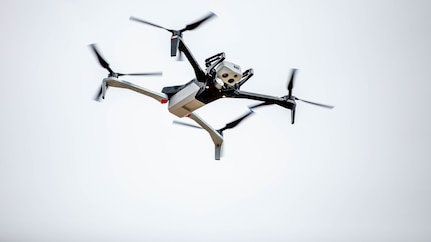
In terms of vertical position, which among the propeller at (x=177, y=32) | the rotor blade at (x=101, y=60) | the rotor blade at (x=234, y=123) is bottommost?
the rotor blade at (x=234, y=123)

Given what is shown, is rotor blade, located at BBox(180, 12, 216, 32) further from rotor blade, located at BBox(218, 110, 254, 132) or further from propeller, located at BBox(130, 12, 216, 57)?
rotor blade, located at BBox(218, 110, 254, 132)

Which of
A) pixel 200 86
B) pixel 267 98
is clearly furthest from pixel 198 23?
pixel 267 98

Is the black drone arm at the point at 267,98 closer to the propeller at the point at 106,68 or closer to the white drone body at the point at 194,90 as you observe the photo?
the white drone body at the point at 194,90

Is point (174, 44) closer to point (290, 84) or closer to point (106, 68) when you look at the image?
point (106, 68)

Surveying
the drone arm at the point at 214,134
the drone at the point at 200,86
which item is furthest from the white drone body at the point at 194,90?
the drone arm at the point at 214,134

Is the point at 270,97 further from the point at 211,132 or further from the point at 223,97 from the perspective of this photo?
the point at 211,132

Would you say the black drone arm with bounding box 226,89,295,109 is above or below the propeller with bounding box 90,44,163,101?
below

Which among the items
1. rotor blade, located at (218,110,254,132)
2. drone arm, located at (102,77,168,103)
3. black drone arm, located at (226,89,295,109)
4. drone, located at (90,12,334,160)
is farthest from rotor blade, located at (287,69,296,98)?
drone arm, located at (102,77,168,103)

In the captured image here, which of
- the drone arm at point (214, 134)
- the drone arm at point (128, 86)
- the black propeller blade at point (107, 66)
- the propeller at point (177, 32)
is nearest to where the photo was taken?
the propeller at point (177, 32)
